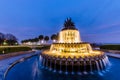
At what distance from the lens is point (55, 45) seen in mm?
17172

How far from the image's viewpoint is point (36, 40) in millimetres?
76000

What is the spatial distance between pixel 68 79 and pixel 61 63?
2534 mm

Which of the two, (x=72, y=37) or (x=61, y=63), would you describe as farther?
(x=72, y=37)

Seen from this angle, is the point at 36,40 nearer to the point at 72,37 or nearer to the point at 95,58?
the point at 72,37

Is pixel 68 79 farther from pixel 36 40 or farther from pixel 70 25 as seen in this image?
pixel 36 40

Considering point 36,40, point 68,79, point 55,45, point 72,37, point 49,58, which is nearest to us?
point 68,79

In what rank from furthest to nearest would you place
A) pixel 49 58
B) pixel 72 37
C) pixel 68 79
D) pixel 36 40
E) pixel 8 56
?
pixel 36 40
pixel 8 56
pixel 72 37
pixel 49 58
pixel 68 79

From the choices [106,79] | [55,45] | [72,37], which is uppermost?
[72,37]

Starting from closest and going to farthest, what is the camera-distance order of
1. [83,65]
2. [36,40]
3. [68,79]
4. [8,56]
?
1. [68,79]
2. [83,65]
3. [8,56]
4. [36,40]

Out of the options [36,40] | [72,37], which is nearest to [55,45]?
[72,37]

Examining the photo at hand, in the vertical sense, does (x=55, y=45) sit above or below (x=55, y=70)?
above

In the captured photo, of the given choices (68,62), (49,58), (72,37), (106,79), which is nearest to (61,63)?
(68,62)

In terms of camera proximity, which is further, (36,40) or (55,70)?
(36,40)

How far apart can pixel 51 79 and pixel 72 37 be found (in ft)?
33.8
